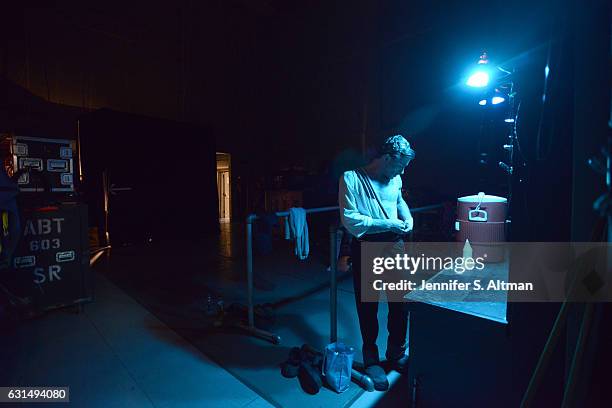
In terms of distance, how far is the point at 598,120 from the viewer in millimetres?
992

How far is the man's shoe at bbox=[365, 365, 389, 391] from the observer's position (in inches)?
77.7

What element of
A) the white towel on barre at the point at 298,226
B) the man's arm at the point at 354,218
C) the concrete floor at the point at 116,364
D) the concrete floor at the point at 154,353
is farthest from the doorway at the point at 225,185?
the man's arm at the point at 354,218

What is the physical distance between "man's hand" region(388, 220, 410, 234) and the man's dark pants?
77 mm

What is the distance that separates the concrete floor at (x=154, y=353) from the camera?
1.93 meters

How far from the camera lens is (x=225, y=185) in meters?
9.81

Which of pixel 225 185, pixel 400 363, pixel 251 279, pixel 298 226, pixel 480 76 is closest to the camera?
pixel 400 363

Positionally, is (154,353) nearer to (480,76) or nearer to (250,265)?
(250,265)

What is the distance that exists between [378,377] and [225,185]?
28.1 feet

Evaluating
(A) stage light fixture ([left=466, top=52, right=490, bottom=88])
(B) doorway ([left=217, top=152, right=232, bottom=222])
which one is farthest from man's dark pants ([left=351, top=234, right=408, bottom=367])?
(B) doorway ([left=217, top=152, right=232, bottom=222])

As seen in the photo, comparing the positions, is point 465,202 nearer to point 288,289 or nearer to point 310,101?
point 288,289

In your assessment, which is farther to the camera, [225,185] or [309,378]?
[225,185]

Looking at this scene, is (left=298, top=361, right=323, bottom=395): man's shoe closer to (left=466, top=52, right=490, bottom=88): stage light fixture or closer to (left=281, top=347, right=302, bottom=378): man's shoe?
(left=281, top=347, right=302, bottom=378): man's shoe

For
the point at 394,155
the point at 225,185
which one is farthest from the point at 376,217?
the point at 225,185

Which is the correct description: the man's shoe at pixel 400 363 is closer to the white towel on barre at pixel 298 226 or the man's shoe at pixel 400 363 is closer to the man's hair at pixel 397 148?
the white towel on barre at pixel 298 226
